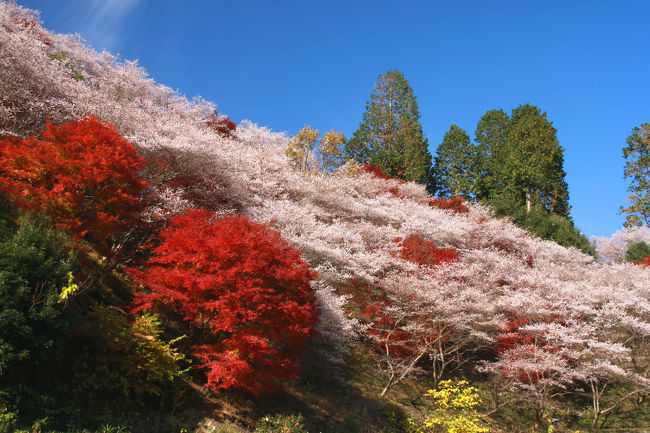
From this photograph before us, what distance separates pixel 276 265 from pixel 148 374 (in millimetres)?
3417

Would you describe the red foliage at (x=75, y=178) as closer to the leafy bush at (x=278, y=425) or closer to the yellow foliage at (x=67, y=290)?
the yellow foliage at (x=67, y=290)

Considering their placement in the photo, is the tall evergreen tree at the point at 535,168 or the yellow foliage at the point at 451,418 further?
the tall evergreen tree at the point at 535,168

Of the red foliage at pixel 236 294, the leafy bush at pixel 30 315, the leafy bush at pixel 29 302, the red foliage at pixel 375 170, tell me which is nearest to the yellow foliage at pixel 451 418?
the red foliage at pixel 236 294

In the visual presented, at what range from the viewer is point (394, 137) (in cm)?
3675

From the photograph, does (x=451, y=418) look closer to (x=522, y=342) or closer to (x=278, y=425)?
(x=522, y=342)

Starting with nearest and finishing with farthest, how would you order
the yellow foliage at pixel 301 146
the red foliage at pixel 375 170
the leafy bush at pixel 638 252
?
the yellow foliage at pixel 301 146, the leafy bush at pixel 638 252, the red foliage at pixel 375 170

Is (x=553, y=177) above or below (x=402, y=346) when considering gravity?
above

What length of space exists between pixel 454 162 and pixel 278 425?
3121 centimetres

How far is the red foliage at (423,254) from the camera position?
669 inches

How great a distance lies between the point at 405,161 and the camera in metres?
34.4

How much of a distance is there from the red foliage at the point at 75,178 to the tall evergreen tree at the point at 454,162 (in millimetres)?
29627

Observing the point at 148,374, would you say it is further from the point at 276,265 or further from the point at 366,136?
the point at 366,136

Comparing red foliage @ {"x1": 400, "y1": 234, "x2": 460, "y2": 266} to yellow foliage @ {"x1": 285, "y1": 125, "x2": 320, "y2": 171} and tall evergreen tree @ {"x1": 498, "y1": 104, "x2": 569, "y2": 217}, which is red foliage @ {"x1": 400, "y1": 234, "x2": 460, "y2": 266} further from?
tall evergreen tree @ {"x1": 498, "y1": 104, "x2": 569, "y2": 217}

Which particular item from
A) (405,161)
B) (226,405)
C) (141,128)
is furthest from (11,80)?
(405,161)
